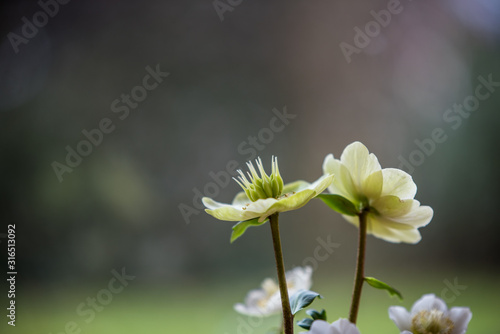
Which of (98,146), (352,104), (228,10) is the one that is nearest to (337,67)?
(352,104)

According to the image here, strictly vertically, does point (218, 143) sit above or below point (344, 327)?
above

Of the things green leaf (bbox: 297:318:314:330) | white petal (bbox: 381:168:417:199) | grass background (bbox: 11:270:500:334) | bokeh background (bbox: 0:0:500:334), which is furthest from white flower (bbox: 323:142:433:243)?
bokeh background (bbox: 0:0:500:334)

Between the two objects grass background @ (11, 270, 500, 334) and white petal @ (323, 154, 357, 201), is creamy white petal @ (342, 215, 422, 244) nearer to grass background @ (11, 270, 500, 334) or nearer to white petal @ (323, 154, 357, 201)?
white petal @ (323, 154, 357, 201)

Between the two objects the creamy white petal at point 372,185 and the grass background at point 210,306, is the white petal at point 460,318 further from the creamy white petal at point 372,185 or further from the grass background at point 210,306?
Answer: the grass background at point 210,306

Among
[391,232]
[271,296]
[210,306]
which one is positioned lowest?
[210,306]

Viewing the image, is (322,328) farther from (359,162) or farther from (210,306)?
(210,306)

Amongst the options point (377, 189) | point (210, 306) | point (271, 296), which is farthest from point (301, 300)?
point (210, 306)
